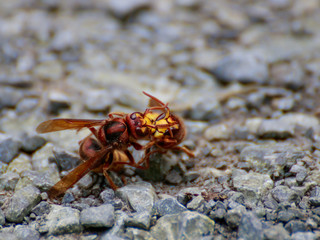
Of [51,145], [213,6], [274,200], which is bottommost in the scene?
[51,145]

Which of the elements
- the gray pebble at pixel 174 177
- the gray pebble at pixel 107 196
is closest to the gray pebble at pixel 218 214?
the gray pebble at pixel 174 177

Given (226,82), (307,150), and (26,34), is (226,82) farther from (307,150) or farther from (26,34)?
(26,34)

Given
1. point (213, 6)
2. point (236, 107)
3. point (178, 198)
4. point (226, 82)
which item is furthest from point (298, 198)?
point (213, 6)

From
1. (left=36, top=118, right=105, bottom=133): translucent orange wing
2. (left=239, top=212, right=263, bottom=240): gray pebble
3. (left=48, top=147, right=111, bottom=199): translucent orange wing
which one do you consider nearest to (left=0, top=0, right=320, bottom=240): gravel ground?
(left=239, top=212, right=263, bottom=240): gray pebble

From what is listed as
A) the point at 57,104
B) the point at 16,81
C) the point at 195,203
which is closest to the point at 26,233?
the point at 195,203

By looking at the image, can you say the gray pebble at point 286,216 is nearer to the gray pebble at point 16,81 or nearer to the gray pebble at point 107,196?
the gray pebble at point 107,196

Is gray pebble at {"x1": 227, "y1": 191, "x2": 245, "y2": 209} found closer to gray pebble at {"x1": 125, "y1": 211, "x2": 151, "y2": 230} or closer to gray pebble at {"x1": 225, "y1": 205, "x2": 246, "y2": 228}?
gray pebble at {"x1": 225, "y1": 205, "x2": 246, "y2": 228}

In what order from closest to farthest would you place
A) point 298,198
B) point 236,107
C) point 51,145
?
point 298,198 → point 51,145 → point 236,107
